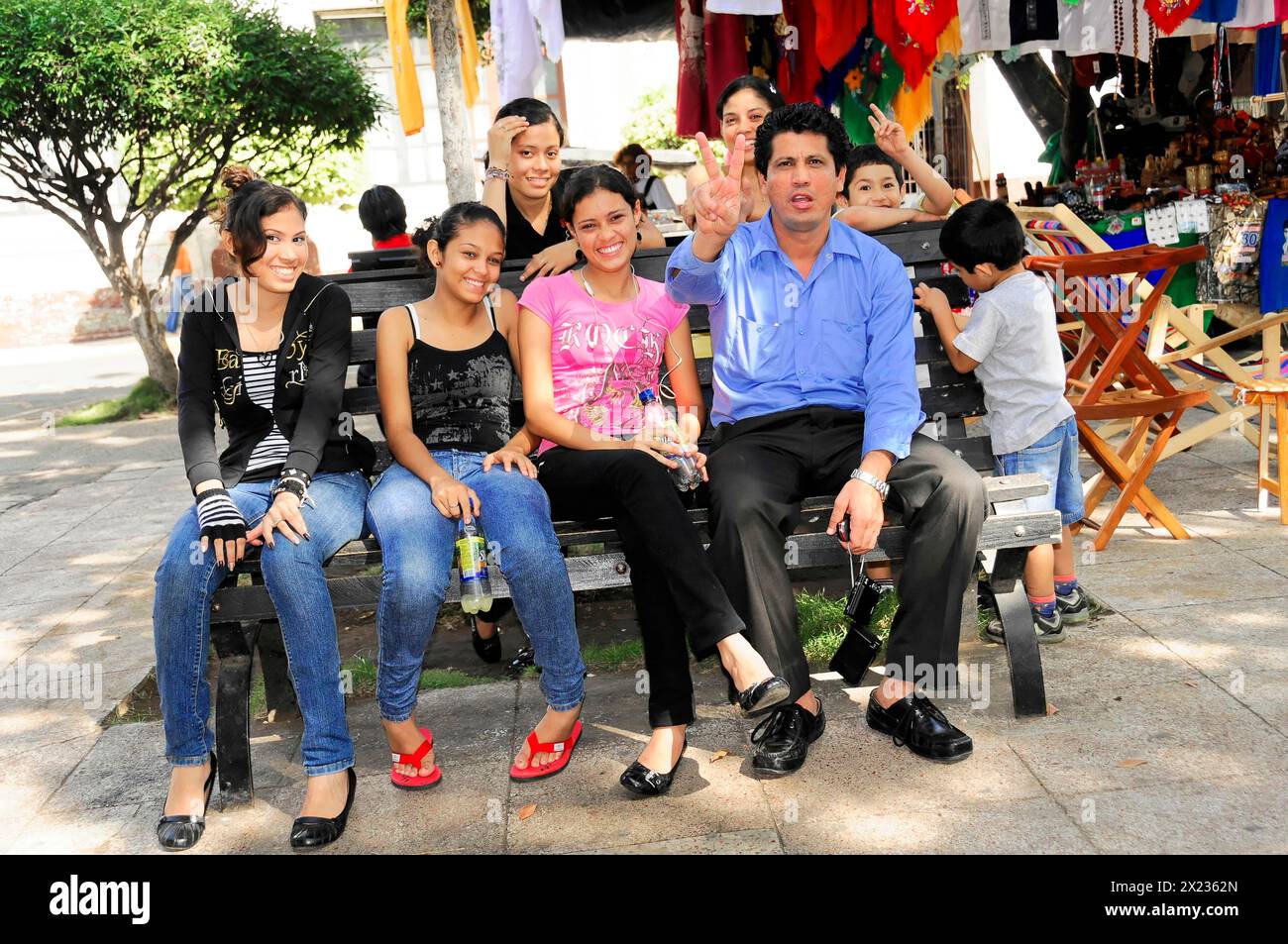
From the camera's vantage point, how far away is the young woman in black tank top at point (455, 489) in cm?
331

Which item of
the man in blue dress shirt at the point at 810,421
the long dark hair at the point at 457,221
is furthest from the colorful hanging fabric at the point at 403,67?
the man in blue dress shirt at the point at 810,421

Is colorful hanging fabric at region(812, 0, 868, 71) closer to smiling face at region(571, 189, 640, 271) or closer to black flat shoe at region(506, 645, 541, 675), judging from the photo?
smiling face at region(571, 189, 640, 271)

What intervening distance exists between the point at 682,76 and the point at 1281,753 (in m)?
5.75

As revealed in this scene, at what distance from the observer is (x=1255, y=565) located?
15.0 feet

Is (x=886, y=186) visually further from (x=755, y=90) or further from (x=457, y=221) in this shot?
(x=457, y=221)

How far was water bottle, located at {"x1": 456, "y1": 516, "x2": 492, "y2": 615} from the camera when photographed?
3.35m

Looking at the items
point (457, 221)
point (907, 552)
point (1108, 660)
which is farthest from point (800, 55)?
point (907, 552)

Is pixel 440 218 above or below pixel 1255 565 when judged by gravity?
above

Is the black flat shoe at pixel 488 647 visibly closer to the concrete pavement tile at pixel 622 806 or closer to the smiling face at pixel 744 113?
the concrete pavement tile at pixel 622 806

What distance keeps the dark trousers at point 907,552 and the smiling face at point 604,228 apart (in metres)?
0.72

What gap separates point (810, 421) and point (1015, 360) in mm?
914
